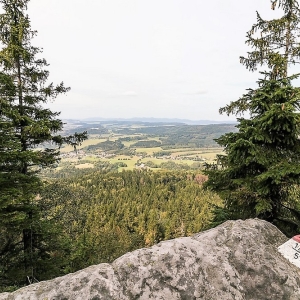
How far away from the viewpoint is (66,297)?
3611mm

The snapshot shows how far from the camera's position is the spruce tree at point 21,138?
8.16 meters

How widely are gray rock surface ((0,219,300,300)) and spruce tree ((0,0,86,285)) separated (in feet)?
15.9

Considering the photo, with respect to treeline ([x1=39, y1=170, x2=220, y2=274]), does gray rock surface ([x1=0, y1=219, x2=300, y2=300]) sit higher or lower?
higher

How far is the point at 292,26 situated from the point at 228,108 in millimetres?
3744

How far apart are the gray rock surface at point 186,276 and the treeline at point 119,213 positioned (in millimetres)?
6845

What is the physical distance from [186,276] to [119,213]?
215 ft

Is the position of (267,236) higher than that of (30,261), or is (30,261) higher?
(267,236)

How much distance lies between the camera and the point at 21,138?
9.95 meters

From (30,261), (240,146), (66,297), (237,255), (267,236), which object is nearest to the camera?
(66,297)

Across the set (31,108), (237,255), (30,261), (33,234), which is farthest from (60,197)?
(237,255)

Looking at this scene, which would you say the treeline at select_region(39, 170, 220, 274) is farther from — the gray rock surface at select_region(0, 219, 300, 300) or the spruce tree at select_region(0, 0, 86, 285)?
the gray rock surface at select_region(0, 219, 300, 300)

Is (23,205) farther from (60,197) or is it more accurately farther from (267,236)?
(267,236)

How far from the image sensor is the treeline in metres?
11.8

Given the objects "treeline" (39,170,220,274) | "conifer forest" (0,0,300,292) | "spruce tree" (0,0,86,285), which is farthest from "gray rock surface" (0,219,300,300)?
"treeline" (39,170,220,274)
